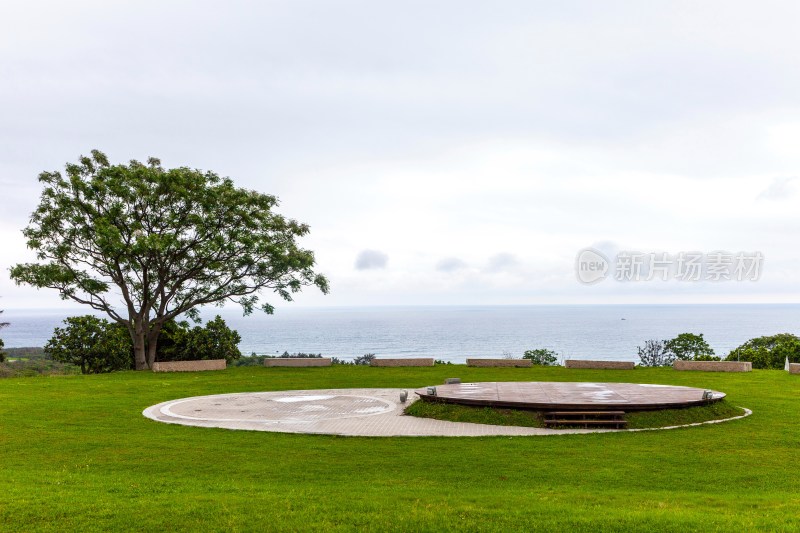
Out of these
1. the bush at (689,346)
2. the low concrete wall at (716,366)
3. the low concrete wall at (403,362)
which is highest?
the bush at (689,346)

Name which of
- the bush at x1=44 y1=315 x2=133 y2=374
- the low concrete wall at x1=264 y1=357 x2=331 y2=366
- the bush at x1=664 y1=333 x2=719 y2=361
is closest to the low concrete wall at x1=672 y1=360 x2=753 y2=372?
the bush at x1=664 y1=333 x2=719 y2=361

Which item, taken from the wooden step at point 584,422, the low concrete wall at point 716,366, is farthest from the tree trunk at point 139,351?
the low concrete wall at point 716,366

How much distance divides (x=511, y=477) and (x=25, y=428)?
1231 cm

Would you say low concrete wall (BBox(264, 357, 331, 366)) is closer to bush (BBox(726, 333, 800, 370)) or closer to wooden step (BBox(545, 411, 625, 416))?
wooden step (BBox(545, 411, 625, 416))

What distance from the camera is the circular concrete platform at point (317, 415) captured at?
599 inches

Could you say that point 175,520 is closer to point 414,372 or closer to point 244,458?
point 244,458

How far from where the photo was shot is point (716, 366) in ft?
105

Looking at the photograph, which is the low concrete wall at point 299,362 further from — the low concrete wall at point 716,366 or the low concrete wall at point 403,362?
the low concrete wall at point 716,366

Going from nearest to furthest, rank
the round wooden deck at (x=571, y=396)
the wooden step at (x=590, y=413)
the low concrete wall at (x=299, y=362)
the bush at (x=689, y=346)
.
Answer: the wooden step at (x=590, y=413)
the round wooden deck at (x=571, y=396)
the low concrete wall at (x=299, y=362)
the bush at (x=689, y=346)

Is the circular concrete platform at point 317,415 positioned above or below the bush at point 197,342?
below

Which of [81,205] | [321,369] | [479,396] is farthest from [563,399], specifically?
[81,205]

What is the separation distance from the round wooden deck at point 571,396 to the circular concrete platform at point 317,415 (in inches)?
40.5

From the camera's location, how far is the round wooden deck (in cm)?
1645

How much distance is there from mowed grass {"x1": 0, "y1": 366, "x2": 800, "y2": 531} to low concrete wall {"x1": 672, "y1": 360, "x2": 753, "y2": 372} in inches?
540
